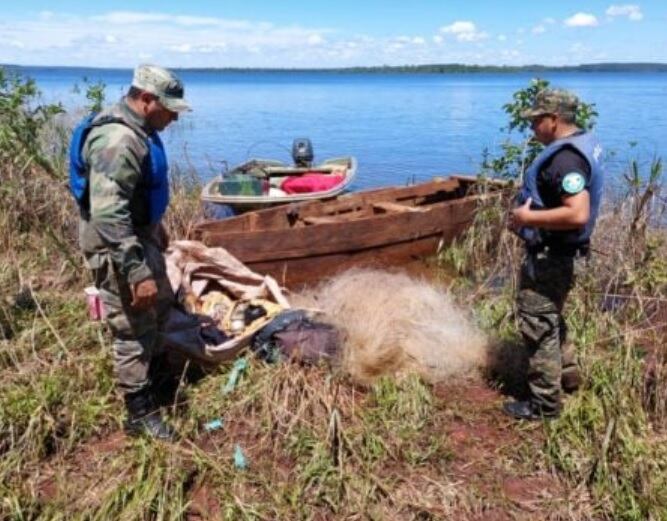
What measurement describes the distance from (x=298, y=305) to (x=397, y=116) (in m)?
30.2

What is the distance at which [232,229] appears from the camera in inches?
272

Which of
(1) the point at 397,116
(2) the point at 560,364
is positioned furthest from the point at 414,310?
(1) the point at 397,116

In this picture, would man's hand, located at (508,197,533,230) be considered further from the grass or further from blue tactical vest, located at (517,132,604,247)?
the grass

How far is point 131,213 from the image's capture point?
134 inches

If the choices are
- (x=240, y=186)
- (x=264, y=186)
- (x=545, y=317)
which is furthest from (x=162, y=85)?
(x=264, y=186)

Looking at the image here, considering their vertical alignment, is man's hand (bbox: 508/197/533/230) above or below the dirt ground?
above

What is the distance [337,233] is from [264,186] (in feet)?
8.67

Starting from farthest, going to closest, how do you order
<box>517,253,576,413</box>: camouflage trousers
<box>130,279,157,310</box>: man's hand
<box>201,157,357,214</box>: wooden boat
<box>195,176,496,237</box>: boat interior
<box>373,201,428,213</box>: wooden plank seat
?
<box>201,157,357,214</box>: wooden boat → <box>373,201,428,213</box>: wooden plank seat → <box>195,176,496,237</box>: boat interior → <box>517,253,576,413</box>: camouflage trousers → <box>130,279,157,310</box>: man's hand

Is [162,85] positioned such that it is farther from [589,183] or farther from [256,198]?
[256,198]

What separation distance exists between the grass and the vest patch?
122 centimetres

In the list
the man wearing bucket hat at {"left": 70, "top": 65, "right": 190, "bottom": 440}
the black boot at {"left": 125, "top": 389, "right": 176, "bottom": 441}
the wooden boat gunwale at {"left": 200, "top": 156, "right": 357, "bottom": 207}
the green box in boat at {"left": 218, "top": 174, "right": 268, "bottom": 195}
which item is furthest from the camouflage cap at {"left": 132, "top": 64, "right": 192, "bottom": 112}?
the green box in boat at {"left": 218, "top": 174, "right": 268, "bottom": 195}

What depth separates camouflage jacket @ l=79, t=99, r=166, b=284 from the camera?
3121mm

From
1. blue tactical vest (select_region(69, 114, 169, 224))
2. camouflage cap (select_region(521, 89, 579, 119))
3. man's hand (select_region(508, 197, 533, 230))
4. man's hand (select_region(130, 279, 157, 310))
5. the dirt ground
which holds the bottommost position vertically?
the dirt ground

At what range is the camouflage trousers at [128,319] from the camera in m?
3.39
